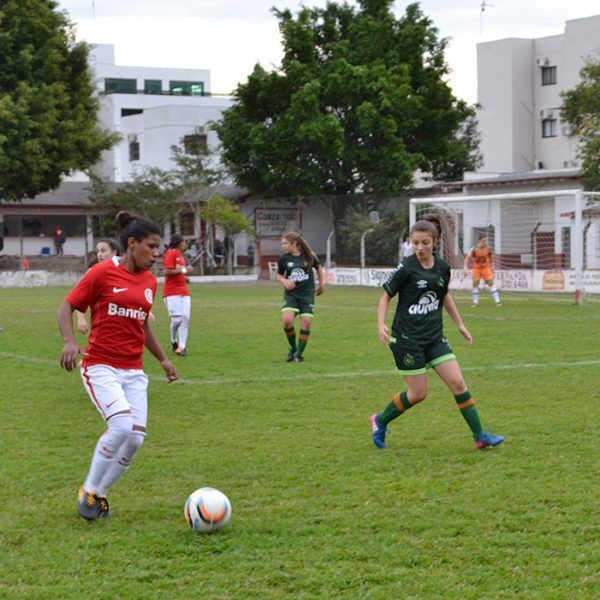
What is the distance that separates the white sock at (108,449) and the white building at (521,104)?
56.4 meters

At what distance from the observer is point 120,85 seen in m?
83.8

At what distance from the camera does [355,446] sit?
8922 mm

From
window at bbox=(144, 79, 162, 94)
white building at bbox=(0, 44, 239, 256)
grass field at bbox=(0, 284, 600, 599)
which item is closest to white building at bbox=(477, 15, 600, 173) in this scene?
white building at bbox=(0, 44, 239, 256)

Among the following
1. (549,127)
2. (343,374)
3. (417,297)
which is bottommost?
(343,374)

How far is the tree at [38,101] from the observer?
4391 centimetres

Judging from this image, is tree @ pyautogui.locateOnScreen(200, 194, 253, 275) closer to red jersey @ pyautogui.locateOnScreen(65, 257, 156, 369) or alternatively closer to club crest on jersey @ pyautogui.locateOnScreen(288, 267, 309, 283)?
club crest on jersey @ pyautogui.locateOnScreen(288, 267, 309, 283)

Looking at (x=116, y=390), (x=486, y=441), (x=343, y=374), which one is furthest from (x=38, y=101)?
(x=116, y=390)

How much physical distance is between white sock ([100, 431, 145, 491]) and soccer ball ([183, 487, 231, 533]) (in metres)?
0.60

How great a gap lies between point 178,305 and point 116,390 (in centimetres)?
950

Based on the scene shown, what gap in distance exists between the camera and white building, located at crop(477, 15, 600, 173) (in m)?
61.1

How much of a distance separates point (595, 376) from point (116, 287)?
8075 mm

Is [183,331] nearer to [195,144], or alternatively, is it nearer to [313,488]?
[313,488]

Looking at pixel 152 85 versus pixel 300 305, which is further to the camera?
pixel 152 85

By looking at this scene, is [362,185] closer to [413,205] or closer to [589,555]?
[413,205]
